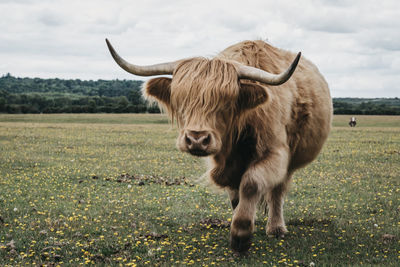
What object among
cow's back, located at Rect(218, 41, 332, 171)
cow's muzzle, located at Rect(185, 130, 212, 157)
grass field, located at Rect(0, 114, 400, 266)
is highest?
cow's back, located at Rect(218, 41, 332, 171)

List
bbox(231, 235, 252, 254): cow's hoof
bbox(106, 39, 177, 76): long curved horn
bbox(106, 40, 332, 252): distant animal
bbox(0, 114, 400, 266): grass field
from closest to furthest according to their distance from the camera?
bbox(106, 40, 332, 252): distant animal
bbox(231, 235, 252, 254): cow's hoof
bbox(0, 114, 400, 266): grass field
bbox(106, 39, 177, 76): long curved horn

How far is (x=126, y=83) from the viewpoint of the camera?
15788 cm

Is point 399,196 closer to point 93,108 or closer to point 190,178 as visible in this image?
point 190,178

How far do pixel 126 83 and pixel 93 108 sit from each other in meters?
67.4

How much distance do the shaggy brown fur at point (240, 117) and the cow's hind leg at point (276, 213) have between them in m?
0.07

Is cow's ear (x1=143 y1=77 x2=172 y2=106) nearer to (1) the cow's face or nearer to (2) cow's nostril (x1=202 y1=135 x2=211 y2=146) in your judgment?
(1) the cow's face

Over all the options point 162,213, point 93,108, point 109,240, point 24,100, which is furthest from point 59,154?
point 24,100

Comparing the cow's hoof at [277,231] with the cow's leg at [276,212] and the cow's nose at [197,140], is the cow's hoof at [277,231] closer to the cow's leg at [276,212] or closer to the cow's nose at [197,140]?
the cow's leg at [276,212]

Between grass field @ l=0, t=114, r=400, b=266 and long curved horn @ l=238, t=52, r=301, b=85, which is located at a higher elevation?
long curved horn @ l=238, t=52, r=301, b=85

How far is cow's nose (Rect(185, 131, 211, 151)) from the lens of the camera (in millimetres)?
5438

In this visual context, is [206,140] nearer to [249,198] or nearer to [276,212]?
[249,198]

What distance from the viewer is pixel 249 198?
19.9 feet

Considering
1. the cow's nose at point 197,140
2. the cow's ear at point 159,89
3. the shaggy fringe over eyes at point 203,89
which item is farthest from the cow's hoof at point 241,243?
the cow's ear at point 159,89

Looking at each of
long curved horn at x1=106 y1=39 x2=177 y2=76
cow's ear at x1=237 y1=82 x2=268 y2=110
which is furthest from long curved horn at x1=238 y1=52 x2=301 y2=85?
long curved horn at x1=106 y1=39 x2=177 y2=76
